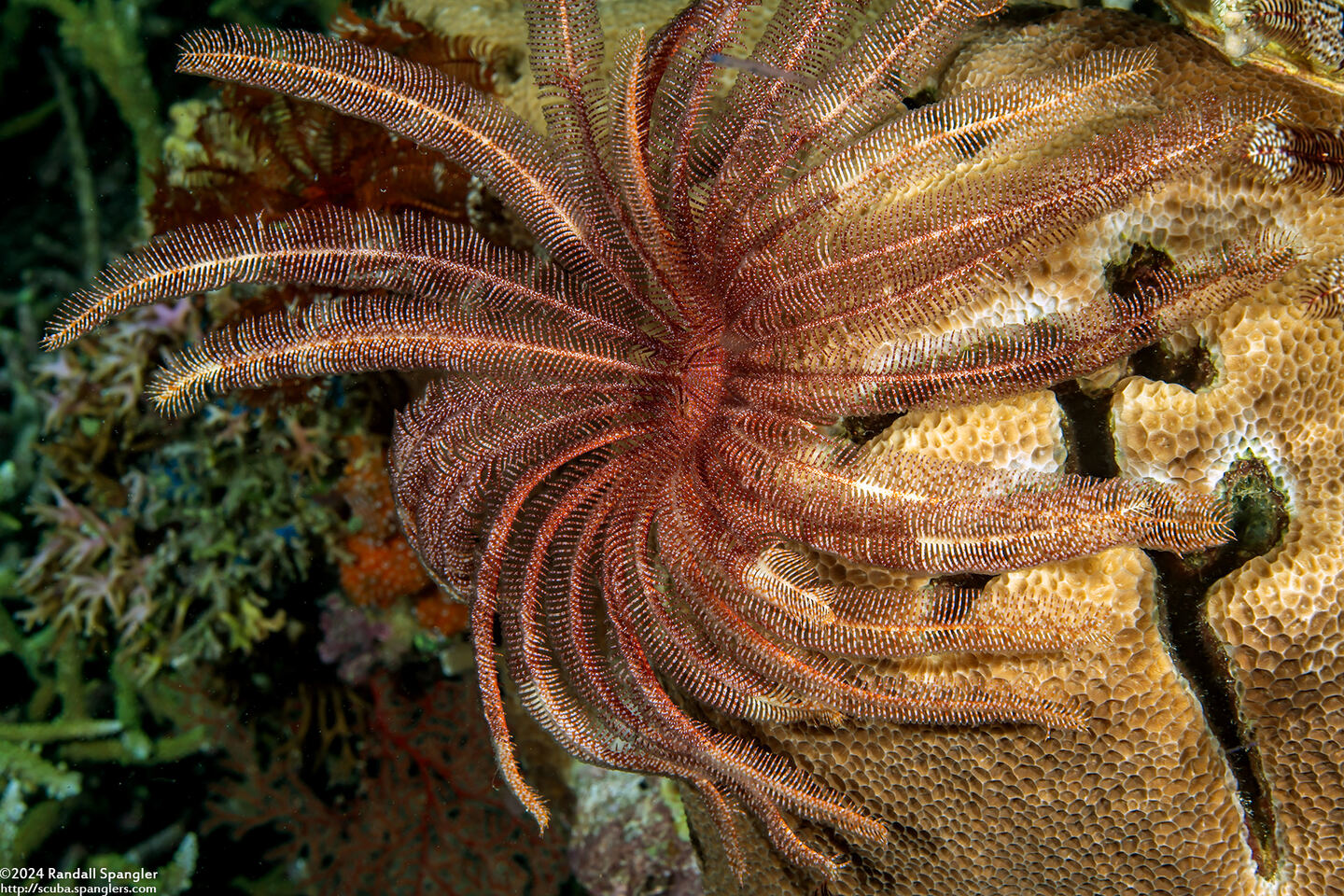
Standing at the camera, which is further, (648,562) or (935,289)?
(648,562)

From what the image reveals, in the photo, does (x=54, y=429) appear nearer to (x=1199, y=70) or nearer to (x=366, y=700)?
(x=366, y=700)

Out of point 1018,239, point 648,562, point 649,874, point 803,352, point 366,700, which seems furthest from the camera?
point 366,700

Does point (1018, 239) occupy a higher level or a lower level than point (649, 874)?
higher

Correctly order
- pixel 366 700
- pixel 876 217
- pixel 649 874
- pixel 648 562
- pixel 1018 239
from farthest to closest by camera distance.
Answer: pixel 366 700 < pixel 649 874 < pixel 648 562 < pixel 876 217 < pixel 1018 239

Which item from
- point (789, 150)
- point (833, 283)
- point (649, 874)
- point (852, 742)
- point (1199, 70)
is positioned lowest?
point (649, 874)

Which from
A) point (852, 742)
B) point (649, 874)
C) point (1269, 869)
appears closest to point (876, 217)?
point (852, 742)

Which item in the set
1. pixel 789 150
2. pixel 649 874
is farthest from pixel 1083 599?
pixel 649 874
